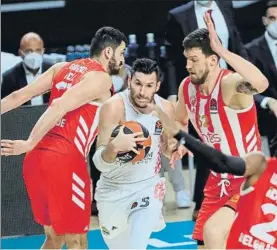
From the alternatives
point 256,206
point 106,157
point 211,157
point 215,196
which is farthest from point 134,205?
point 211,157

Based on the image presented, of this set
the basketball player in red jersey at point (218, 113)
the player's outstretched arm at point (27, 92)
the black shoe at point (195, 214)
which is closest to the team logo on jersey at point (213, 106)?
the basketball player in red jersey at point (218, 113)

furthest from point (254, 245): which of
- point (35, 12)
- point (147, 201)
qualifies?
point (35, 12)

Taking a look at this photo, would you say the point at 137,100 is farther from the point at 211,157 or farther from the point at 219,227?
the point at 211,157

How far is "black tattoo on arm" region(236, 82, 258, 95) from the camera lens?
577 cm

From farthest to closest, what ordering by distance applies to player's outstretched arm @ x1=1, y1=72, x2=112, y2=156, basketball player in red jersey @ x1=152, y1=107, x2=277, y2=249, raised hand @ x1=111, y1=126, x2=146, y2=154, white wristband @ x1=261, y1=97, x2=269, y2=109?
white wristband @ x1=261, y1=97, x2=269, y2=109, player's outstretched arm @ x1=1, y1=72, x2=112, y2=156, raised hand @ x1=111, y1=126, x2=146, y2=154, basketball player in red jersey @ x1=152, y1=107, x2=277, y2=249

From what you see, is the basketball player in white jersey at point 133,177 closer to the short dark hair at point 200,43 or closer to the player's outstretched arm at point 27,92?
the short dark hair at point 200,43

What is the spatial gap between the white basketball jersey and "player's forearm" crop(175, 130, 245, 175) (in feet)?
4.26

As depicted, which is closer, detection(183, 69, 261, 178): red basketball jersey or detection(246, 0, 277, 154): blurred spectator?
detection(183, 69, 261, 178): red basketball jersey

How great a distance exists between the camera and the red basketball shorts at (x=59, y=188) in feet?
19.7

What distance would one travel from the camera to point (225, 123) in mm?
5984

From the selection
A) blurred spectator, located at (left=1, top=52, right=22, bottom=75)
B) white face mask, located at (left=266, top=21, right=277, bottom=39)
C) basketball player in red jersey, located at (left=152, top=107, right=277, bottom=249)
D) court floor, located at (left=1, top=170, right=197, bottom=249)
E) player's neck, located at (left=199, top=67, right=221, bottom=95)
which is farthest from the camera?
blurred spectator, located at (left=1, top=52, right=22, bottom=75)

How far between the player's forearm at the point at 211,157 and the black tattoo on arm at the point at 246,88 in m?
1.21

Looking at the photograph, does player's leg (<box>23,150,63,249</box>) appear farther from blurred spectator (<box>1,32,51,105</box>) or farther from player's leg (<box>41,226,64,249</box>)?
blurred spectator (<box>1,32,51,105</box>)

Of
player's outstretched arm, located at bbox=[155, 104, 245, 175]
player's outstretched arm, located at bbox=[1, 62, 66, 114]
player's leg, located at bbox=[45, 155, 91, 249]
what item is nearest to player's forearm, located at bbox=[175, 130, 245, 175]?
player's outstretched arm, located at bbox=[155, 104, 245, 175]
